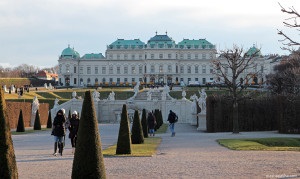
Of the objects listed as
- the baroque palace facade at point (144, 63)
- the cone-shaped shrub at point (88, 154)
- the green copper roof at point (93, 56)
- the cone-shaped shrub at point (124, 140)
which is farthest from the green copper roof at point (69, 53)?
the cone-shaped shrub at point (88, 154)

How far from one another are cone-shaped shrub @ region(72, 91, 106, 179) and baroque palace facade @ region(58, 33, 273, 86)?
313 ft

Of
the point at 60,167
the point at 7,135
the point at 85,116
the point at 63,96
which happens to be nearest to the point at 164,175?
the point at 85,116

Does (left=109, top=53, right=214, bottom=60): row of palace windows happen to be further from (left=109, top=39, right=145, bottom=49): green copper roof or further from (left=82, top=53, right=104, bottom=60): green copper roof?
(left=82, top=53, right=104, bottom=60): green copper roof

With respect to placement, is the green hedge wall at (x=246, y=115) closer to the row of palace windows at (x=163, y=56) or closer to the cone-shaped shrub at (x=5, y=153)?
the cone-shaped shrub at (x=5, y=153)

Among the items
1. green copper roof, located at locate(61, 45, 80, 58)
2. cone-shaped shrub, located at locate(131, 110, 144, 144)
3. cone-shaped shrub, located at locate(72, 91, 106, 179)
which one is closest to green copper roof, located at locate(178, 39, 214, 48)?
green copper roof, located at locate(61, 45, 80, 58)

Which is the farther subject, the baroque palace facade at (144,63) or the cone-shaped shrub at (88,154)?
the baroque palace facade at (144,63)

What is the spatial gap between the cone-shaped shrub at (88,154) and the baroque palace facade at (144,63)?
313 ft

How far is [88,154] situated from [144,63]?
98459mm

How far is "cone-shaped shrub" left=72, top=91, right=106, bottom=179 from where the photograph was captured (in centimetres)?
682

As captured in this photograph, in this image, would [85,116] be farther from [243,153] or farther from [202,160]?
[243,153]

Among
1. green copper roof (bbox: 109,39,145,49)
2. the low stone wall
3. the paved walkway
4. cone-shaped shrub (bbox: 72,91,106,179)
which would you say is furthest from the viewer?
green copper roof (bbox: 109,39,145,49)

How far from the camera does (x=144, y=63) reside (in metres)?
105

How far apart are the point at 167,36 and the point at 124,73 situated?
11859 mm

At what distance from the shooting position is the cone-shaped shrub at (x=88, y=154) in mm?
6816
